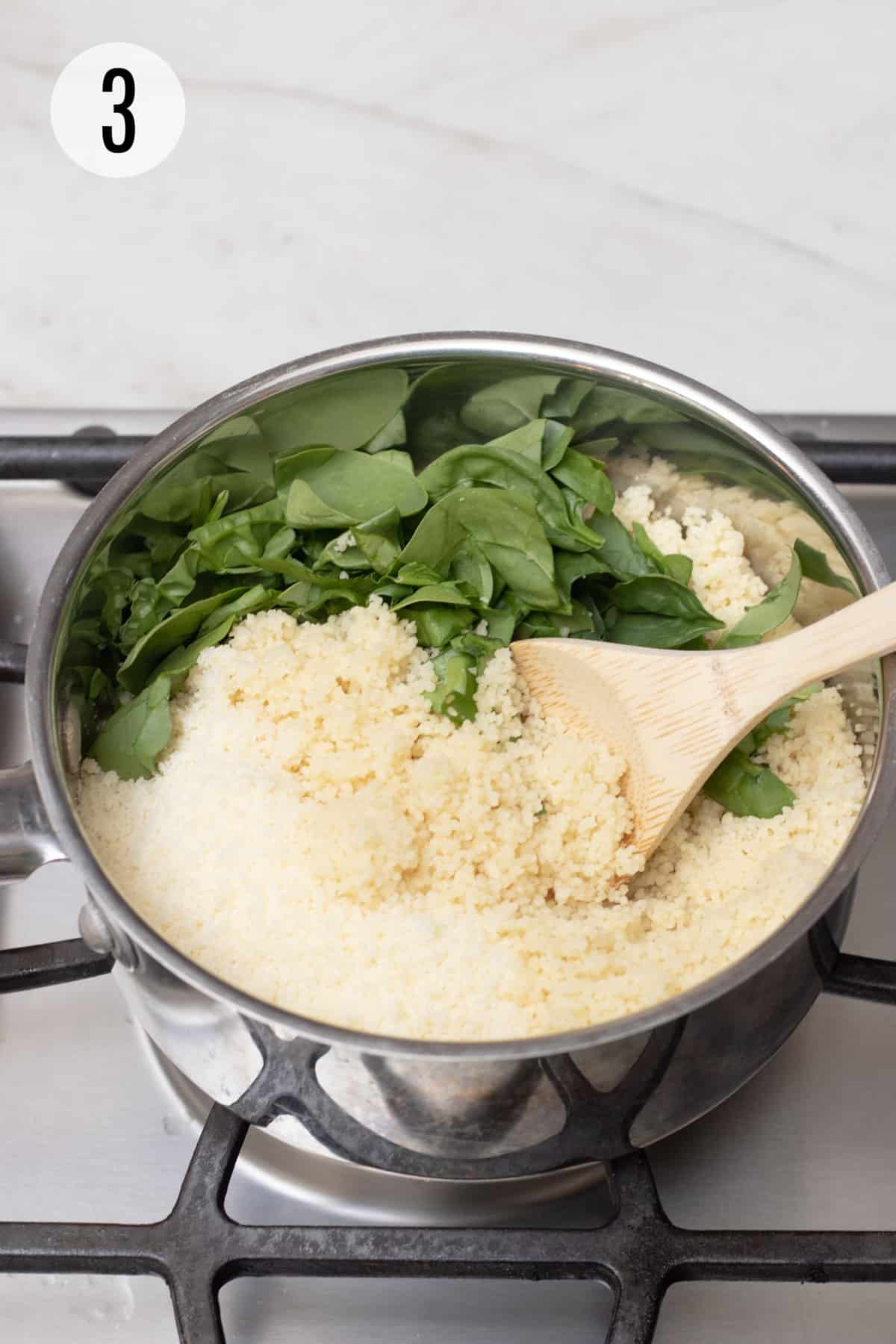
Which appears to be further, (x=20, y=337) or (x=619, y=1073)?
(x=20, y=337)

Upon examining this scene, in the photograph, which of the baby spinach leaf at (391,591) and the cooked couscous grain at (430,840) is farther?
the baby spinach leaf at (391,591)

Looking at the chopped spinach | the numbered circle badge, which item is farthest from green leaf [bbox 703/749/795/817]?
the numbered circle badge

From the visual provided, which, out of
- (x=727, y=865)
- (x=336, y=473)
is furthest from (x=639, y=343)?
(x=727, y=865)

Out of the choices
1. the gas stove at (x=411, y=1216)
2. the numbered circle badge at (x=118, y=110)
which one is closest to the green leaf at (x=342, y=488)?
the gas stove at (x=411, y=1216)

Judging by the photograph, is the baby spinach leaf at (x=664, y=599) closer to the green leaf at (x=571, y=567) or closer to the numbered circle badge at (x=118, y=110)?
the green leaf at (x=571, y=567)

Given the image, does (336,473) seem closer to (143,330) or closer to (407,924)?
(407,924)

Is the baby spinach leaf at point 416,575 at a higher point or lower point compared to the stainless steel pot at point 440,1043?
higher
